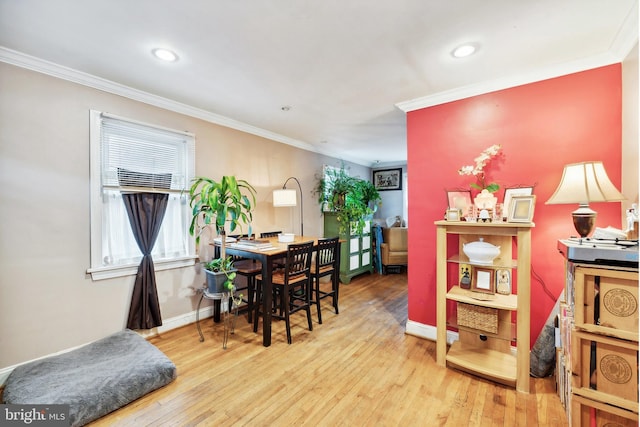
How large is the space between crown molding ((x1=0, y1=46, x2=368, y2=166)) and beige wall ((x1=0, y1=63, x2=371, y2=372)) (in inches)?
2.0

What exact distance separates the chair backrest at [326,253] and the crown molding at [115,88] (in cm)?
181

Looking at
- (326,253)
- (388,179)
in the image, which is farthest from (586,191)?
(388,179)

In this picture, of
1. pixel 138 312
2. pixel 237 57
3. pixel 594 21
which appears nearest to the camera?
pixel 594 21

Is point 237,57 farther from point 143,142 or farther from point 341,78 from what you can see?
point 143,142

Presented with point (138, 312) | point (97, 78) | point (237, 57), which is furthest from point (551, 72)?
point (138, 312)

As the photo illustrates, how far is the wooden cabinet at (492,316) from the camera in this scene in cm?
190

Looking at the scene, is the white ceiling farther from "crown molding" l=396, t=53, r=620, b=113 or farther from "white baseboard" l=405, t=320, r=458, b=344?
"white baseboard" l=405, t=320, r=458, b=344

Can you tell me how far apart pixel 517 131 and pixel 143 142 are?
3419 mm

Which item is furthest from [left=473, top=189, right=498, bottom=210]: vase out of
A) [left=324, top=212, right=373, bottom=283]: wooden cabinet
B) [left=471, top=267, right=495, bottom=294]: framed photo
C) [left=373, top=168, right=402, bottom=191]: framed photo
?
[left=373, top=168, right=402, bottom=191]: framed photo

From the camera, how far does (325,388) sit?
1930mm

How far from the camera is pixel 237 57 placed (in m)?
1.96

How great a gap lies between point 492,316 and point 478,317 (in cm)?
10

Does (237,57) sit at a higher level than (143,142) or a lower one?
higher

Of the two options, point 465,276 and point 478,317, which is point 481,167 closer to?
point 465,276
